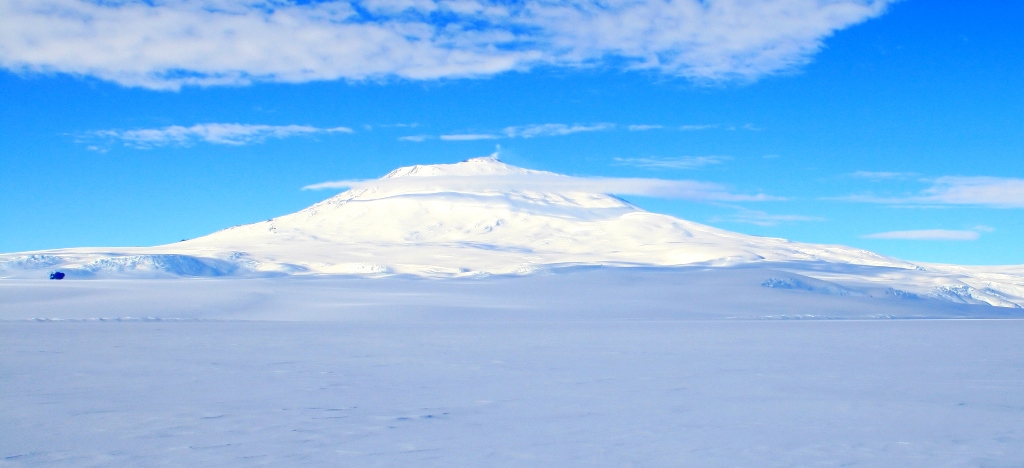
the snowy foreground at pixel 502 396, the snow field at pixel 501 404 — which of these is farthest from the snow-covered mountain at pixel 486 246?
the snow field at pixel 501 404

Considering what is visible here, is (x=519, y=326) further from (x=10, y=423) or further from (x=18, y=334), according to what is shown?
(x=10, y=423)

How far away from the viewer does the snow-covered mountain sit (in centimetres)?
5678

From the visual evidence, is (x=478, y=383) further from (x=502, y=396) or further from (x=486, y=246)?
(x=486, y=246)

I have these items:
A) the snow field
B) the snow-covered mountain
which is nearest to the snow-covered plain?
the snow field

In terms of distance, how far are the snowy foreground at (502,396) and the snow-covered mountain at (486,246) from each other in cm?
2417

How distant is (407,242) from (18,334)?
250 feet

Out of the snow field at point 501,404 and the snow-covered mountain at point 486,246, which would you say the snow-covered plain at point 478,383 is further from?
the snow-covered mountain at point 486,246

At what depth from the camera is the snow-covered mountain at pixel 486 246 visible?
186 ft

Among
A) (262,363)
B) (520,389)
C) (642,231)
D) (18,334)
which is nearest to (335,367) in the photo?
(262,363)

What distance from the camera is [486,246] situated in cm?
8619

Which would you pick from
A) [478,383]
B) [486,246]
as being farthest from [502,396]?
[486,246]

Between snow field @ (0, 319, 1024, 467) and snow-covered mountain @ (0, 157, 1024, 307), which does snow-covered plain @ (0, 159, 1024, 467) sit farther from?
snow-covered mountain @ (0, 157, 1024, 307)

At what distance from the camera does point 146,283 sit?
3359 centimetres

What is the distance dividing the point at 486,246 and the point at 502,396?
78.4 metres
